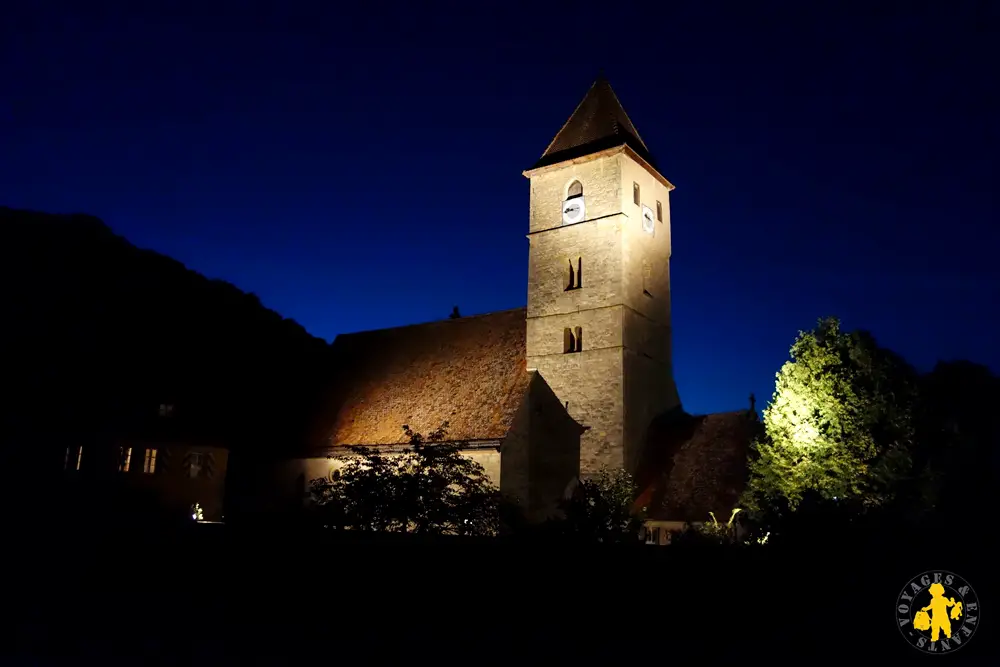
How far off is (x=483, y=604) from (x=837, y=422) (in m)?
15.6

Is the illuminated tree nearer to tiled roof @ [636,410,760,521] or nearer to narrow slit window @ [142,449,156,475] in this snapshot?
tiled roof @ [636,410,760,521]

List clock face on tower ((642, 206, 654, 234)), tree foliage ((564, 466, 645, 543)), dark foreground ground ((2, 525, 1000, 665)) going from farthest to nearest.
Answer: clock face on tower ((642, 206, 654, 234)) < tree foliage ((564, 466, 645, 543)) < dark foreground ground ((2, 525, 1000, 665))

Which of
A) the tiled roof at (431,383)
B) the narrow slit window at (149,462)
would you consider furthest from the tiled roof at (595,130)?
the narrow slit window at (149,462)

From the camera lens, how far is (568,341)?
3086 centimetres

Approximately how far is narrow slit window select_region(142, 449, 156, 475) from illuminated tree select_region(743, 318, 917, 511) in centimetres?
2274

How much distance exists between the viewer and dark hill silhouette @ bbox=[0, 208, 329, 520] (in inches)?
1266

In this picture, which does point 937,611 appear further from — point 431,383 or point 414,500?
point 431,383

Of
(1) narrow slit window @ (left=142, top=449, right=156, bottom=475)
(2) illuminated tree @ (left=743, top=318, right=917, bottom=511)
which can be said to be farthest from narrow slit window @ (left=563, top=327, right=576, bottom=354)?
(1) narrow slit window @ (left=142, top=449, right=156, bottom=475)

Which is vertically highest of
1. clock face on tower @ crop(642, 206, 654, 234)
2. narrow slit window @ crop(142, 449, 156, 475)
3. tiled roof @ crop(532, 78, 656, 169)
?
tiled roof @ crop(532, 78, 656, 169)

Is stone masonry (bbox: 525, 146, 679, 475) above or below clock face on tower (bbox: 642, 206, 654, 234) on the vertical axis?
below

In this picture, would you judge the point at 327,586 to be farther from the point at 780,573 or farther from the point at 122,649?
the point at 780,573

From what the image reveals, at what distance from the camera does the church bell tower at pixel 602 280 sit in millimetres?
29469

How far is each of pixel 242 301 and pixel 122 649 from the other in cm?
6011

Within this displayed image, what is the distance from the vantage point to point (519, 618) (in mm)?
11844
